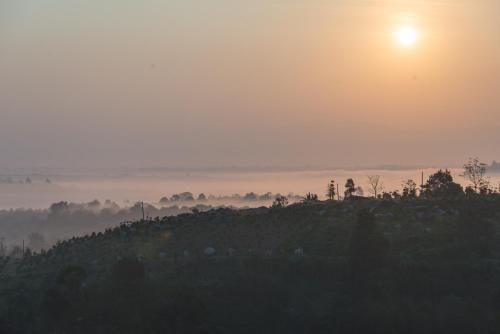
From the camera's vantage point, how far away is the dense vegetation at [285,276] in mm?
31844

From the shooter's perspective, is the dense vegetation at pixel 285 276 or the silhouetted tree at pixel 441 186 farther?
the silhouetted tree at pixel 441 186

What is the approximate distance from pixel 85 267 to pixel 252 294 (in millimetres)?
10581

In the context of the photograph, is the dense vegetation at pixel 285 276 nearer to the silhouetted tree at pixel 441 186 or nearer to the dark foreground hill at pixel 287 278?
the dark foreground hill at pixel 287 278

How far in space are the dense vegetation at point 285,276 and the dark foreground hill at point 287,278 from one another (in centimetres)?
7

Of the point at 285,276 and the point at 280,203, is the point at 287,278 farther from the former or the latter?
the point at 280,203

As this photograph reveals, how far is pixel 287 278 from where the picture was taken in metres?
36.3

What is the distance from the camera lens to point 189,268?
1505 inches

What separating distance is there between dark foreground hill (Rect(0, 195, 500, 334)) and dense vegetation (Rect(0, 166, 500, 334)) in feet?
0.22

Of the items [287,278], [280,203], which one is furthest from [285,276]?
[280,203]

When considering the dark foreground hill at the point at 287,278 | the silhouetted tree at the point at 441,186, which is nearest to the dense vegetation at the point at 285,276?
the dark foreground hill at the point at 287,278

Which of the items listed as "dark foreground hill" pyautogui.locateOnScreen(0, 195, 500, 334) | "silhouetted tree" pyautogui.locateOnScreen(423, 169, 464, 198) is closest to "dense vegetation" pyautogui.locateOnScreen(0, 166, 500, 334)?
"dark foreground hill" pyautogui.locateOnScreen(0, 195, 500, 334)

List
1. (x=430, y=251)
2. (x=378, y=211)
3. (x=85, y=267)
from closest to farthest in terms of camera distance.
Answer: (x=430, y=251), (x=85, y=267), (x=378, y=211)

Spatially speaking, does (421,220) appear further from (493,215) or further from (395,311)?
(395,311)

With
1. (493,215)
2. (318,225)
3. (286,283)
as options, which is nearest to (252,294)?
(286,283)
